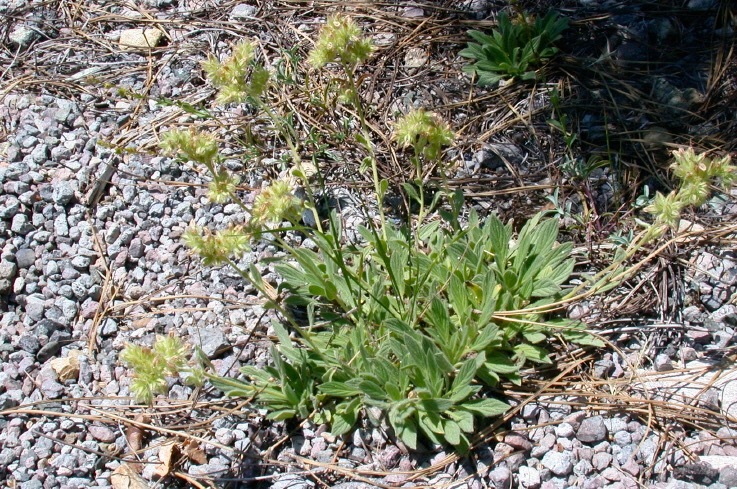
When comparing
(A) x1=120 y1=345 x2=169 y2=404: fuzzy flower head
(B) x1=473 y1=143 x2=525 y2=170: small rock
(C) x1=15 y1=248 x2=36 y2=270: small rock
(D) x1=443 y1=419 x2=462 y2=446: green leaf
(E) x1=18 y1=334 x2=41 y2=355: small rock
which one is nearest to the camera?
(A) x1=120 y1=345 x2=169 y2=404: fuzzy flower head

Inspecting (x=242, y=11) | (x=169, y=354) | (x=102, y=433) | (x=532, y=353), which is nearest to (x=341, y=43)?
(x=169, y=354)

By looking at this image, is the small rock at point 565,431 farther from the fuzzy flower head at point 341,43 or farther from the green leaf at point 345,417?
the fuzzy flower head at point 341,43

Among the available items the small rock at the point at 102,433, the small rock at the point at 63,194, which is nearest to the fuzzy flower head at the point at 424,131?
the small rock at the point at 102,433

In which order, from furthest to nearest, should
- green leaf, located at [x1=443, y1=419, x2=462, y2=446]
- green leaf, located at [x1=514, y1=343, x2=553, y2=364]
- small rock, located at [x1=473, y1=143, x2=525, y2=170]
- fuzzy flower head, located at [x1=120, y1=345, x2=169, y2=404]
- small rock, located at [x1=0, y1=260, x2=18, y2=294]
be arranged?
small rock, located at [x1=473, y1=143, x2=525, y2=170] < small rock, located at [x1=0, y1=260, x2=18, y2=294] < green leaf, located at [x1=514, y1=343, x2=553, y2=364] < green leaf, located at [x1=443, y1=419, x2=462, y2=446] < fuzzy flower head, located at [x1=120, y1=345, x2=169, y2=404]

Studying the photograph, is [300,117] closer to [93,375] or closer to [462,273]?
[462,273]

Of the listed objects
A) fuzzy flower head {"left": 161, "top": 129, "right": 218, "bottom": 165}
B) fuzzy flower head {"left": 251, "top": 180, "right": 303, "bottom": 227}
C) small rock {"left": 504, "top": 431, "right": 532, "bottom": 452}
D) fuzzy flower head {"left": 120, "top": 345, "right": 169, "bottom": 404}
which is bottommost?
small rock {"left": 504, "top": 431, "right": 532, "bottom": 452}

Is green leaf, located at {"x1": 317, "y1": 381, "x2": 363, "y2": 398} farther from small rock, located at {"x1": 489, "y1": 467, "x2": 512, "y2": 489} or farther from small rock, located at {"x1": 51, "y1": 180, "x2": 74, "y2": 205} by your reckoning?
small rock, located at {"x1": 51, "y1": 180, "x2": 74, "y2": 205}

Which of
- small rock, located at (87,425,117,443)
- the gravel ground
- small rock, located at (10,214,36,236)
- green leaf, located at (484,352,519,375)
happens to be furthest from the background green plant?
small rock, located at (87,425,117,443)

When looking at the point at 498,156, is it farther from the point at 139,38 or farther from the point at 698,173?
the point at 139,38

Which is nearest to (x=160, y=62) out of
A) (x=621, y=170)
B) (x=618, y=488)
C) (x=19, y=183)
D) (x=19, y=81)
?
(x=19, y=81)
